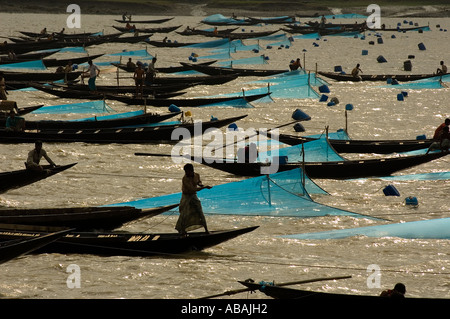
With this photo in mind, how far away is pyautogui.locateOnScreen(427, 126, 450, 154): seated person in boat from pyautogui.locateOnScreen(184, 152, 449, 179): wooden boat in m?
0.68

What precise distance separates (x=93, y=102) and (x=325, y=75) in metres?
14.5

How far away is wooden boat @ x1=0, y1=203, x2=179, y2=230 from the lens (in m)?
14.4

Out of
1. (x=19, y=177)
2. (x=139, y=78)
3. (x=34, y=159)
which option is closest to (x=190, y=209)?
(x=34, y=159)

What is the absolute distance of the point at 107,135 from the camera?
962 inches

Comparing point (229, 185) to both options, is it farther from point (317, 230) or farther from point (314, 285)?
point (314, 285)

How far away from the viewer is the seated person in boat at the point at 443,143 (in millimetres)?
21047

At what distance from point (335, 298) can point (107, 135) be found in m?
15.2

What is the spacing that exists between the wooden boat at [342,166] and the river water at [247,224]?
0.26 metres

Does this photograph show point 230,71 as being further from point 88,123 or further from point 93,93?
point 88,123

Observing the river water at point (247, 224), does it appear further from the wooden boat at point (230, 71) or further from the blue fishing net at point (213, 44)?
the blue fishing net at point (213, 44)

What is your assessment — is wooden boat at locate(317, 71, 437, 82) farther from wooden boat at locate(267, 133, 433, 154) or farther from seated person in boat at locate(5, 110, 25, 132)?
seated person in boat at locate(5, 110, 25, 132)

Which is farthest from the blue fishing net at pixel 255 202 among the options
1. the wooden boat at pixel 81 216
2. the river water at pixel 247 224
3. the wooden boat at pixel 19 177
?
the wooden boat at pixel 19 177
